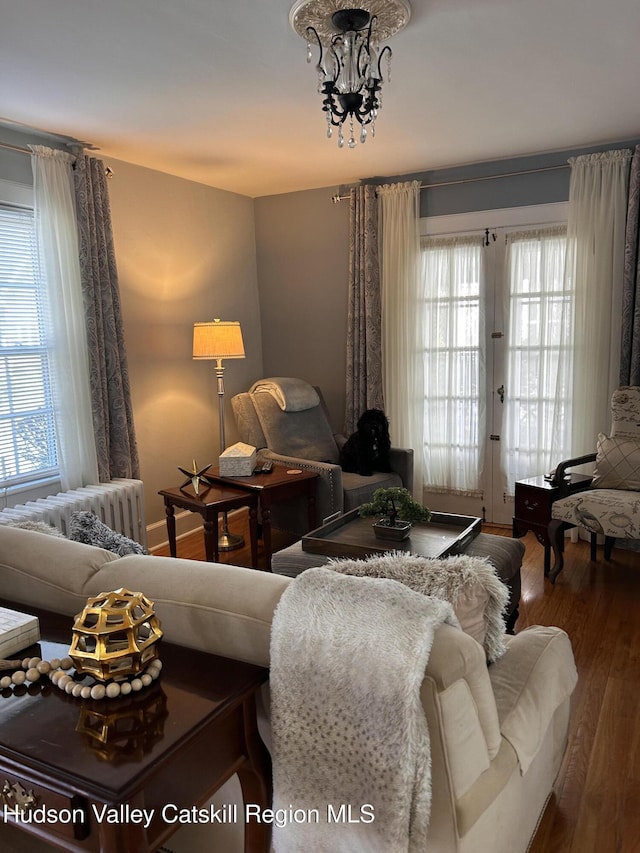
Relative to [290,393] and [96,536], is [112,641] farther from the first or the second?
[290,393]

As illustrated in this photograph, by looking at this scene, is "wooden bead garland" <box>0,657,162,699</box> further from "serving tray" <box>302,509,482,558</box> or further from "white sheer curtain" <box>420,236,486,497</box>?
"white sheer curtain" <box>420,236,486,497</box>

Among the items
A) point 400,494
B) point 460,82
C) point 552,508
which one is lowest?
point 552,508

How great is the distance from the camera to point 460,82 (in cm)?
283

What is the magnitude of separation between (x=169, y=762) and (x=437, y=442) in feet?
12.9

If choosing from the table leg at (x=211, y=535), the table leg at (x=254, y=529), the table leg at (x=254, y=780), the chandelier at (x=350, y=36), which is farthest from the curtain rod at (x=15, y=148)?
the table leg at (x=254, y=780)

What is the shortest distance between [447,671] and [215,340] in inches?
132

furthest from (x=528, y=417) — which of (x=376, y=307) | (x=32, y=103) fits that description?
(x=32, y=103)

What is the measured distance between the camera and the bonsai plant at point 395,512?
293 cm

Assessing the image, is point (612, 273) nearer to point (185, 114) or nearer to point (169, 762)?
point (185, 114)

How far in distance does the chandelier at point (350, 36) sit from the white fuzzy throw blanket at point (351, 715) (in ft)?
6.21

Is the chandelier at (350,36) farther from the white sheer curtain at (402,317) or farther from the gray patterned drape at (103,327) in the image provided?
the white sheer curtain at (402,317)

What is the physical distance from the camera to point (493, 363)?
14.9ft

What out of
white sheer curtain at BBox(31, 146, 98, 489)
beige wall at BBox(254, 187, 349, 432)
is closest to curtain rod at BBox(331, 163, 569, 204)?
beige wall at BBox(254, 187, 349, 432)

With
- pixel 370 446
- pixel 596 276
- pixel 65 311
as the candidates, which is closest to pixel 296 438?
pixel 370 446
